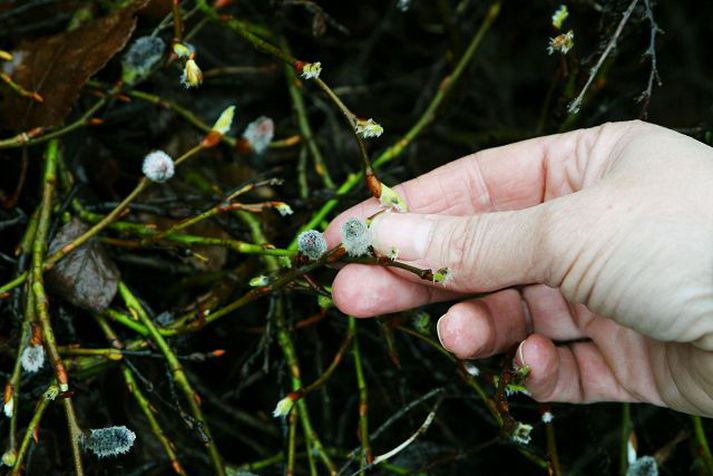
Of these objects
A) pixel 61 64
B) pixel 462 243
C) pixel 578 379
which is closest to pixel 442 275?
pixel 462 243

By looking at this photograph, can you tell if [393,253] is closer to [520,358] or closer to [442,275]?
[442,275]

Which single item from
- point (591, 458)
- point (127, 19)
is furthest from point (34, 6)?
point (591, 458)

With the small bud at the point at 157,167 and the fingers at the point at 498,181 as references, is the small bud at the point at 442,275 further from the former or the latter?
the small bud at the point at 157,167

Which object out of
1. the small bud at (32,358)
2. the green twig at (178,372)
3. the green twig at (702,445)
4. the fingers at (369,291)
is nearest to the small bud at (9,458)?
the small bud at (32,358)

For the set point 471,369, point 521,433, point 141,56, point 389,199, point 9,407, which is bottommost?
point 521,433

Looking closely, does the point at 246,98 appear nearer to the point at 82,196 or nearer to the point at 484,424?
the point at 82,196

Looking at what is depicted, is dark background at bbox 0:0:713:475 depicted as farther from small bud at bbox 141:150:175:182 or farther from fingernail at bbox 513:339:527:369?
small bud at bbox 141:150:175:182

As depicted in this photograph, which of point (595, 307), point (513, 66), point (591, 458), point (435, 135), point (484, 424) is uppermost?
point (513, 66)

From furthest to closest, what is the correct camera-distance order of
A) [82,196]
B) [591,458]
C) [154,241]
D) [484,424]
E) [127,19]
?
[484,424] → [591,458] → [82,196] → [127,19] → [154,241]
